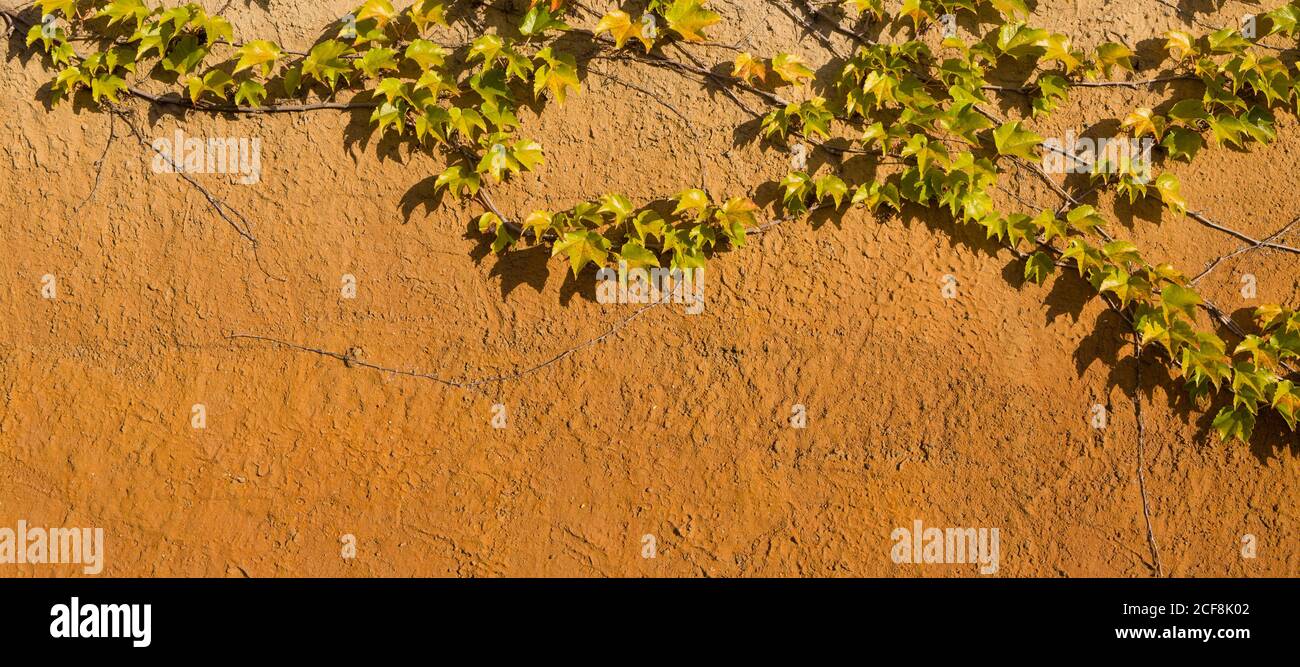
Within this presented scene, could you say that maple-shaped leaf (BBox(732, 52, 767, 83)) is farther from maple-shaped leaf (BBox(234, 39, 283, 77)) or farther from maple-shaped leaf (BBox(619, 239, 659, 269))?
maple-shaped leaf (BBox(234, 39, 283, 77))

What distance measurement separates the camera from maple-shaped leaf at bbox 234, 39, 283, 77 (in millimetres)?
3029

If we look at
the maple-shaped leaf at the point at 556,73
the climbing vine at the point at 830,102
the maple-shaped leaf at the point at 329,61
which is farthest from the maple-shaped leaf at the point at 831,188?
the maple-shaped leaf at the point at 329,61

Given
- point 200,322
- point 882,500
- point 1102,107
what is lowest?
point 882,500

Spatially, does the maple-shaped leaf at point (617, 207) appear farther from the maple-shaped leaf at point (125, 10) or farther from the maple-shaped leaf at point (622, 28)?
the maple-shaped leaf at point (125, 10)

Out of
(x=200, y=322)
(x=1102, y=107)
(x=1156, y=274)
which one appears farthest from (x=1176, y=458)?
(x=200, y=322)

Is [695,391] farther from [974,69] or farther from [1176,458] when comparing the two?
[1176,458]

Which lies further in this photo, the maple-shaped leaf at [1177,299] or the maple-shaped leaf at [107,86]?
the maple-shaped leaf at [107,86]

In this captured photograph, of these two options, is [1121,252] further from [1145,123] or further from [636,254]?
[636,254]

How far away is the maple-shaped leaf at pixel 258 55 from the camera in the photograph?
3.03m

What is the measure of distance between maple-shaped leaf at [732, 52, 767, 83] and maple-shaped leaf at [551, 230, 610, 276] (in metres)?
0.74

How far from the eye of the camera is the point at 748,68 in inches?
121

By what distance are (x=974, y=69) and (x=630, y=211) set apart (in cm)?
125

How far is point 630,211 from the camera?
308 centimetres

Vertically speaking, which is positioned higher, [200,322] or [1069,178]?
[1069,178]
